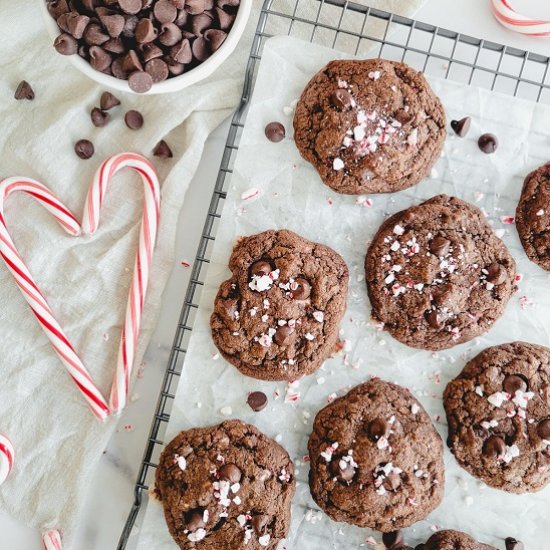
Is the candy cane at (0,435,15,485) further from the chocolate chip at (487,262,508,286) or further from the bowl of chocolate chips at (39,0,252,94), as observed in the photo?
the chocolate chip at (487,262,508,286)

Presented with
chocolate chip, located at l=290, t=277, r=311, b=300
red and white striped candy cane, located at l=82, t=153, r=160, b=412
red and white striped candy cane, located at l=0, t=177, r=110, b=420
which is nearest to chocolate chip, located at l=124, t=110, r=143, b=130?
red and white striped candy cane, located at l=82, t=153, r=160, b=412

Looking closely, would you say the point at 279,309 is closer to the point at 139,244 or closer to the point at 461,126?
the point at 139,244

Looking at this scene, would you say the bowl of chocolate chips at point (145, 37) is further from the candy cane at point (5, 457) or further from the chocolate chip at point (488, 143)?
the candy cane at point (5, 457)

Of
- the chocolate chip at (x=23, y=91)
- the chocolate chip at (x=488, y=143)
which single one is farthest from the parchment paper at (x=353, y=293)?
the chocolate chip at (x=23, y=91)

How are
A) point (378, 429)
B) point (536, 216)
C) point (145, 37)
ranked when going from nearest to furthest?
point (145, 37), point (378, 429), point (536, 216)

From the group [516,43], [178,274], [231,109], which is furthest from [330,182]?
[516,43]

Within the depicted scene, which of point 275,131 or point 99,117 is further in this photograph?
point 99,117

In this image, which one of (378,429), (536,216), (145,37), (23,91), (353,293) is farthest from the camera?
(23,91)

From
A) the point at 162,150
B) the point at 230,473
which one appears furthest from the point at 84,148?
the point at 230,473
